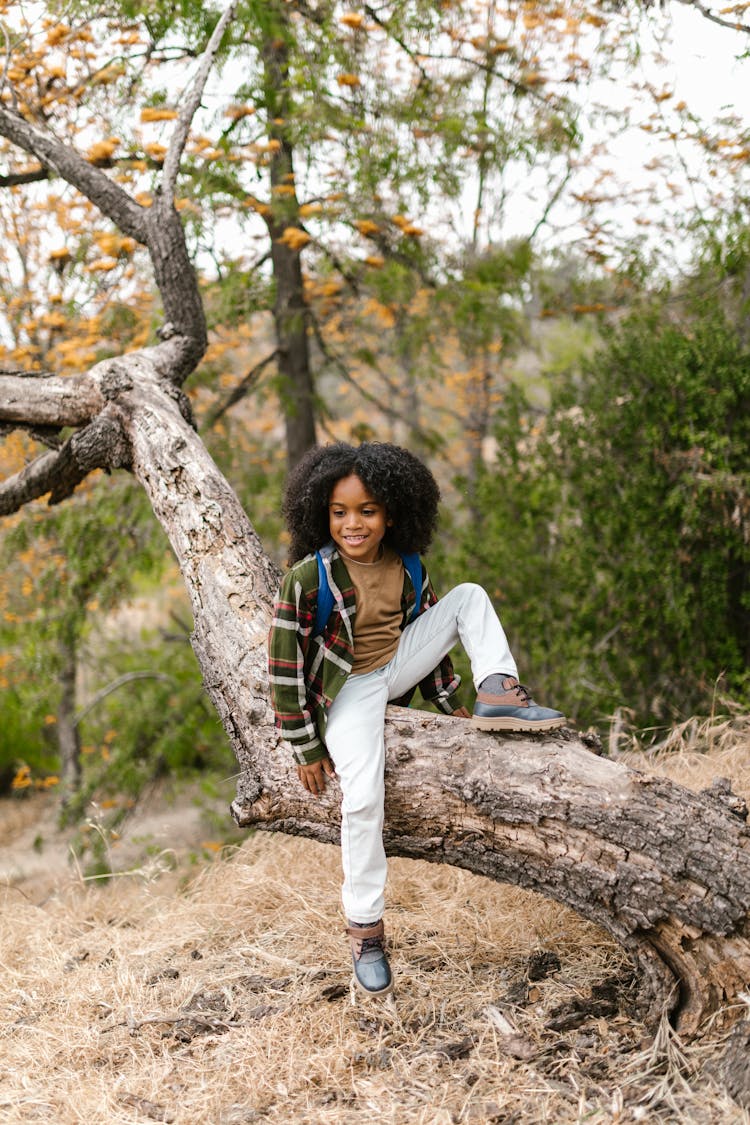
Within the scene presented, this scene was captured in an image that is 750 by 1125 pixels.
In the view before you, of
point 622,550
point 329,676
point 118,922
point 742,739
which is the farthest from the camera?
point 622,550

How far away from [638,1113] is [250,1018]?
1230 millimetres

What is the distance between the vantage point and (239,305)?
627 cm

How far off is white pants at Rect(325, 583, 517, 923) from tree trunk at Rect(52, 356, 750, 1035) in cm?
9

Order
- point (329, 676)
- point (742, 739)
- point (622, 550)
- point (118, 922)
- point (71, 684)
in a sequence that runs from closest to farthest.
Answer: point (329, 676)
point (118, 922)
point (742, 739)
point (622, 550)
point (71, 684)

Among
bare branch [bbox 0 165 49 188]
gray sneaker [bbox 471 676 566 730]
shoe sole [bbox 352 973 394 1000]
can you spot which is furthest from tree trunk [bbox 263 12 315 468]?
shoe sole [bbox 352 973 394 1000]

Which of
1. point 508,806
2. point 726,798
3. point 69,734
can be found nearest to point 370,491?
point 508,806

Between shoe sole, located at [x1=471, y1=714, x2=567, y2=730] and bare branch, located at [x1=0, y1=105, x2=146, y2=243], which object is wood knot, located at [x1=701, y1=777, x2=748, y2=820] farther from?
bare branch, located at [x1=0, y1=105, x2=146, y2=243]

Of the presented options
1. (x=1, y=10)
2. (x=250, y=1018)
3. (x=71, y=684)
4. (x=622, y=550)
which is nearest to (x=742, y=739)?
(x=622, y=550)

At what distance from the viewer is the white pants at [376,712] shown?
2693 mm

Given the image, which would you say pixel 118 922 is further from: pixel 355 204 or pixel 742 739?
pixel 355 204

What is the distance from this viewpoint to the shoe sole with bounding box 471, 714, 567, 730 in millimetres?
2609

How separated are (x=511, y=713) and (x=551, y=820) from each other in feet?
1.05

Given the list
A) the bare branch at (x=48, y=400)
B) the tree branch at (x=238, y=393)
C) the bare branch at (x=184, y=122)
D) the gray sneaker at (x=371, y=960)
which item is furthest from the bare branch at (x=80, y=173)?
the gray sneaker at (x=371, y=960)

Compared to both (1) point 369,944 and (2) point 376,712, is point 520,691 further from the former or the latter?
(1) point 369,944
